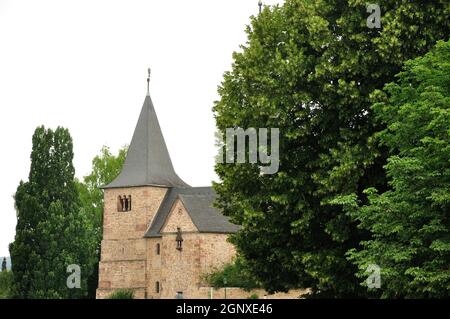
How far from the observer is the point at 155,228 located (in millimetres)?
86562

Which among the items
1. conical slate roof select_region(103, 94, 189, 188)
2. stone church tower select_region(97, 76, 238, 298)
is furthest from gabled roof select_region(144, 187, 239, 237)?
conical slate roof select_region(103, 94, 189, 188)

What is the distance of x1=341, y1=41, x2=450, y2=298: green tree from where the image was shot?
23.4 m

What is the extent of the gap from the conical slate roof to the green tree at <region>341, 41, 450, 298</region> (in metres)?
63.1

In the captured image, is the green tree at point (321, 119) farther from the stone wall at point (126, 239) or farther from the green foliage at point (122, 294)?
the stone wall at point (126, 239)

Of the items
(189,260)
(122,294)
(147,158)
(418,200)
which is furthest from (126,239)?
(418,200)

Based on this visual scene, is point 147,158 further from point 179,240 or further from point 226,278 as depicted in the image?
point 226,278

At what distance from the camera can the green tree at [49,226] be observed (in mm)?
67375

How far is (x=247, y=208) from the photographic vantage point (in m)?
30.4

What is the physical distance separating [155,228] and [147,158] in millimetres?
6990

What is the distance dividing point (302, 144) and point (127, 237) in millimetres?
59240

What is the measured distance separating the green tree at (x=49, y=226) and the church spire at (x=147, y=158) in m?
14.3
